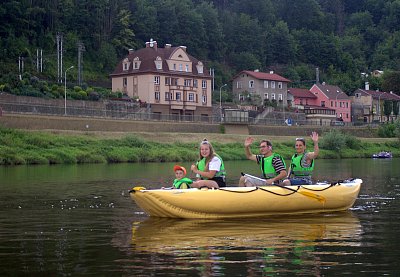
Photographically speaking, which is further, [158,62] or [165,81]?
[165,81]

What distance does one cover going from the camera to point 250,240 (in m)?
16.3

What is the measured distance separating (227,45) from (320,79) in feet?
63.8

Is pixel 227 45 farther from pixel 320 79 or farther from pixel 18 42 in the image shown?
pixel 18 42

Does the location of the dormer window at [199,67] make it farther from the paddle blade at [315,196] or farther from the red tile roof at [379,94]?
the paddle blade at [315,196]

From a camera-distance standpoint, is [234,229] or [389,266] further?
[234,229]

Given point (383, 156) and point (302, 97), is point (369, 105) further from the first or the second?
point (383, 156)

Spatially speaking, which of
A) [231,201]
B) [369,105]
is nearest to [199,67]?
[369,105]

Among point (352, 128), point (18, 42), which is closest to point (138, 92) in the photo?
point (18, 42)

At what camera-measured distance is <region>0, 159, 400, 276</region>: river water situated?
1311cm

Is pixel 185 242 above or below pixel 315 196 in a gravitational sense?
below

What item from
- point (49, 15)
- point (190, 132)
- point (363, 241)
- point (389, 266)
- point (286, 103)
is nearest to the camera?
point (389, 266)

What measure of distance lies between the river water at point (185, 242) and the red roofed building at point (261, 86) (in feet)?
294

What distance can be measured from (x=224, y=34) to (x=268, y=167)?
114m

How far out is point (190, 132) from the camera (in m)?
77.0
